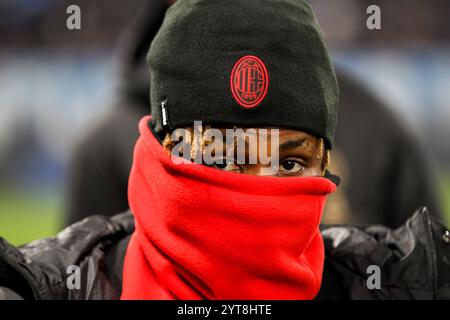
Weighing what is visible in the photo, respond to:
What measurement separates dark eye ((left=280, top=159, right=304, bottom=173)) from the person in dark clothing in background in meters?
1.31

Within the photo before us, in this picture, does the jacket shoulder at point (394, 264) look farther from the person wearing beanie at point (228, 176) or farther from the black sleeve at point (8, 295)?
the black sleeve at point (8, 295)

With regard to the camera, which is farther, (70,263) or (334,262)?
(334,262)

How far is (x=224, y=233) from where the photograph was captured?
5.38 ft

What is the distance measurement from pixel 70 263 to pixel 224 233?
40 centimetres

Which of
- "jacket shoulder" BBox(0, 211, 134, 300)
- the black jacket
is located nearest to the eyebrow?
the black jacket

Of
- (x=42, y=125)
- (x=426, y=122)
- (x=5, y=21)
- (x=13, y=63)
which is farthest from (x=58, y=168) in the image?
(x=426, y=122)

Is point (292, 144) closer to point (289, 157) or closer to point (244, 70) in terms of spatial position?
point (289, 157)

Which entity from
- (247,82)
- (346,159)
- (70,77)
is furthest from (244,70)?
(70,77)

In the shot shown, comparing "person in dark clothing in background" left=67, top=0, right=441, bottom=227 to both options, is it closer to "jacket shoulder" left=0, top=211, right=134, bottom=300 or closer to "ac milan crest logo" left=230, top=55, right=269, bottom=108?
"jacket shoulder" left=0, top=211, right=134, bottom=300

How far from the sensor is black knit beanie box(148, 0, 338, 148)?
1.68 meters

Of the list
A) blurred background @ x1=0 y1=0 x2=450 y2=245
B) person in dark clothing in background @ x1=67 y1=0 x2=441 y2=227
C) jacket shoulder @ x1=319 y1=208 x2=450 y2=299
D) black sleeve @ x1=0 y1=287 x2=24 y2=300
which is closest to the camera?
black sleeve @ x1=0 y1=287 x2=24 y2=300

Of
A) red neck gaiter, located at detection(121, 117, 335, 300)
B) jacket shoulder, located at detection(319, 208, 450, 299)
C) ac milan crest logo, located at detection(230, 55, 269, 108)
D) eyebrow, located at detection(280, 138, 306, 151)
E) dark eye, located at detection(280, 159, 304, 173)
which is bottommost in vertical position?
jacket shoulder, located at detection(319, 208, 450, 299)

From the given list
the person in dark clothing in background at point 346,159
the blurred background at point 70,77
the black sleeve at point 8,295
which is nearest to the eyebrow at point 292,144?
the black sleeve at point 8,295

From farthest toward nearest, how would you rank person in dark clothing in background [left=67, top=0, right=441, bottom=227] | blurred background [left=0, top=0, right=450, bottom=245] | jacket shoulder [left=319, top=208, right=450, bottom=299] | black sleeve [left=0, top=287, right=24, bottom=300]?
blurred background [left=0, top=0, right=450, bottom=245] < person in dark clothing in background [left=67, top=0, right=441, bottom=227] < jacket shoulder [left=319, top=208, right=450, bottom=299] < black sleeve [left=0, top=287, right=24, bottom=300]
